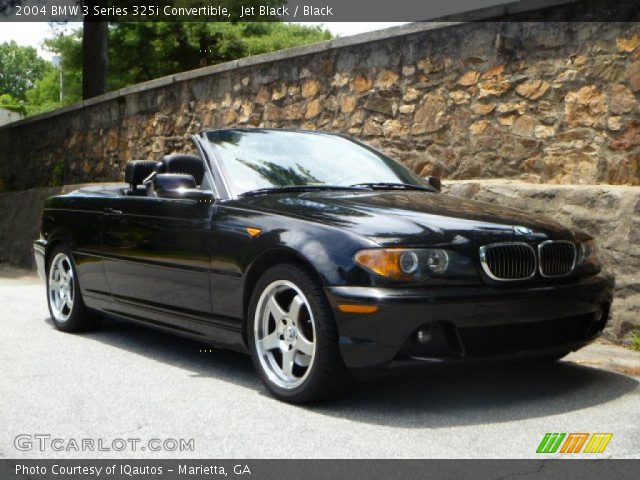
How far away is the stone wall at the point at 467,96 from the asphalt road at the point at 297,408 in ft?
6.38

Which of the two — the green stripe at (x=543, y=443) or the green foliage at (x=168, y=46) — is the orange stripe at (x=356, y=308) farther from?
the green foliage at (x=168, y=46)

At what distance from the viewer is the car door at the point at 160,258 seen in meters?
5.58

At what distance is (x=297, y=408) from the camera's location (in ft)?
15.8

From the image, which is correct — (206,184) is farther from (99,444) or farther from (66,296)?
(66,296)

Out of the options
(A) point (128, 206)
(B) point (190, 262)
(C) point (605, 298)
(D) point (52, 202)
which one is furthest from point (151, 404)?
(D) point (52, 202)

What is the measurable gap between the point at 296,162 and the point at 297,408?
5.77 ft

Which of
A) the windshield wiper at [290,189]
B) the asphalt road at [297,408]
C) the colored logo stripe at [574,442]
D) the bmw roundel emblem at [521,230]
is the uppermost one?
the windshield wiper at [290,189]

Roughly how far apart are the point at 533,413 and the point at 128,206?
10.4ft

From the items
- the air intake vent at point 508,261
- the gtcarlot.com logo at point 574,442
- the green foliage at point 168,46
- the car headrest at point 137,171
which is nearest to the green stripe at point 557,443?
the gtcarlot.com logo at point 574,442

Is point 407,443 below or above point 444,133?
below

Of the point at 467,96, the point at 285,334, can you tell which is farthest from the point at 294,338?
the point at 467,96

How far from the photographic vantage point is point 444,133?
29.0 feet
